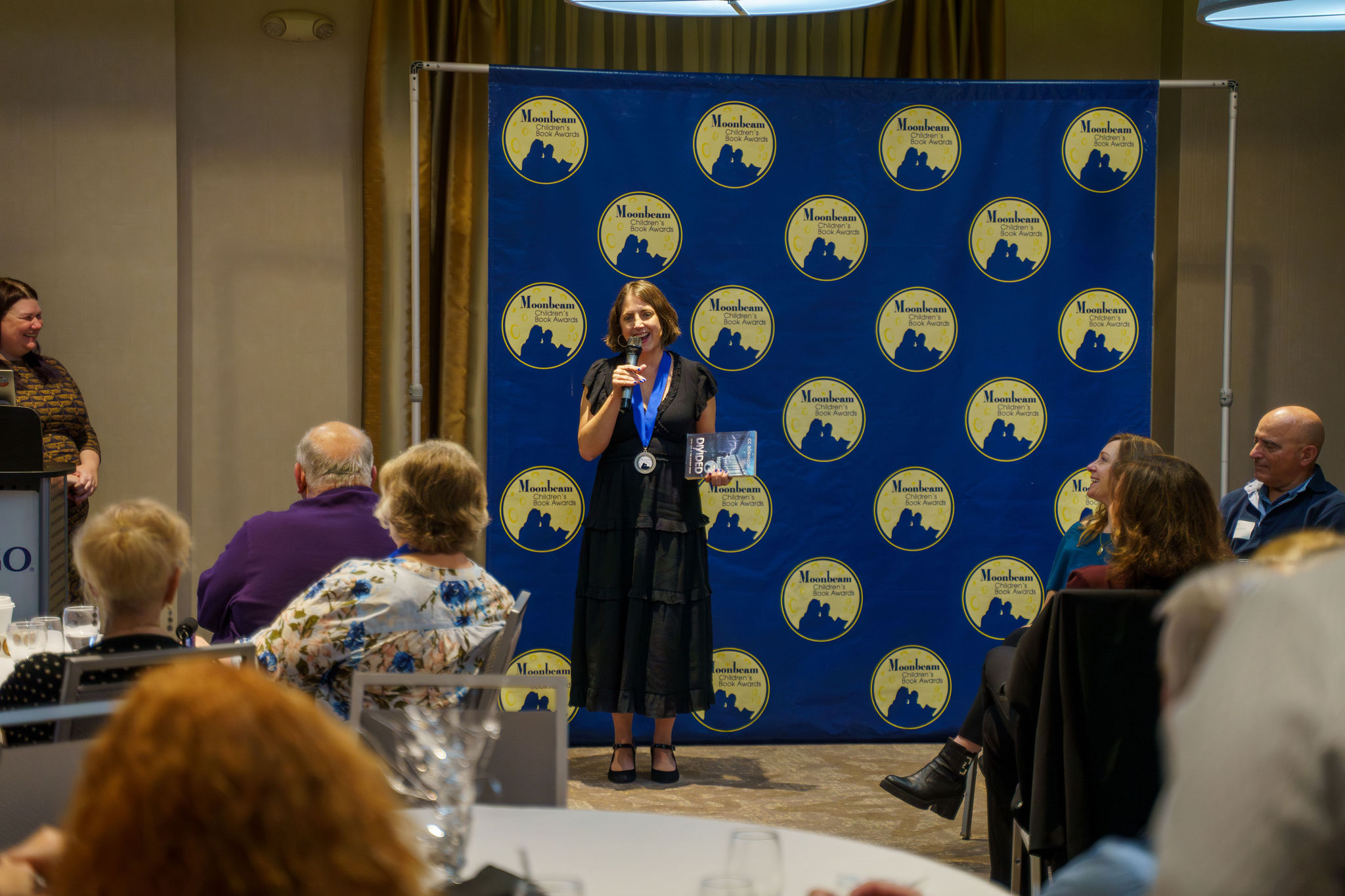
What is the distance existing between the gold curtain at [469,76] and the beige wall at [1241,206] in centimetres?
55

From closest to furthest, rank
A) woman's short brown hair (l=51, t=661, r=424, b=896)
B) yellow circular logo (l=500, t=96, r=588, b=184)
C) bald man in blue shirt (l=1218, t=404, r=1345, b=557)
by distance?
woman's short brown hair (l=51, t=661, r=424, b=896) → bald man in blue shirt (l=1218, t=404, r=1345, b=557) → yellow circular logo (l=500, t=96, r=588, b=184)

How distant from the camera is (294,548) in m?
3.06

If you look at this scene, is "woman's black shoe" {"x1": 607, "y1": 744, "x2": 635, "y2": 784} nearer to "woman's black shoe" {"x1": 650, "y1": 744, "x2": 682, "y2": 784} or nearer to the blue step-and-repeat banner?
"woman's black shoe" {"x1": 650, "y1": 744, "x2": 682, "y2": 784}

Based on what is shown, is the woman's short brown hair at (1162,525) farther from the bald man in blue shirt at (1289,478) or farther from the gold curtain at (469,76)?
the gold curtain at (469,76)

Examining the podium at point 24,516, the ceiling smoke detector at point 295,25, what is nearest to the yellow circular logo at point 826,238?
the ceiling smoke detector at point 295,25

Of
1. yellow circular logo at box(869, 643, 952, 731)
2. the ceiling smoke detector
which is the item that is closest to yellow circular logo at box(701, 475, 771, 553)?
yellow circular logo at box(869, 643, 952, 731)

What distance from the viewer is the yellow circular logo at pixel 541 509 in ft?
15.1

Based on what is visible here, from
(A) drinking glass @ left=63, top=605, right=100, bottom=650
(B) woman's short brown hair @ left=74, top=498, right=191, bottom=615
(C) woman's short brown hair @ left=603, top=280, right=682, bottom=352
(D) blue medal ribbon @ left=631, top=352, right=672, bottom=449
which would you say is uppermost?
(C) woman's short brown hair @ left=603, top=280, right=682, bottom=352

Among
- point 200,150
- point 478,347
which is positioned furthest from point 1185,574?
point 200,150

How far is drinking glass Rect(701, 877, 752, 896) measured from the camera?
1.38 metres

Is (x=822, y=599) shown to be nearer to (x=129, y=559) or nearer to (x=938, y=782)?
(x=938, y=782)

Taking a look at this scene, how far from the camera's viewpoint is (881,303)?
188 inches

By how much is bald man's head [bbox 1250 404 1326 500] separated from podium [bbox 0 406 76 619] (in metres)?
3.82

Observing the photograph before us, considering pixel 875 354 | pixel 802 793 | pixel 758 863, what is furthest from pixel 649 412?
pixel 758 863
